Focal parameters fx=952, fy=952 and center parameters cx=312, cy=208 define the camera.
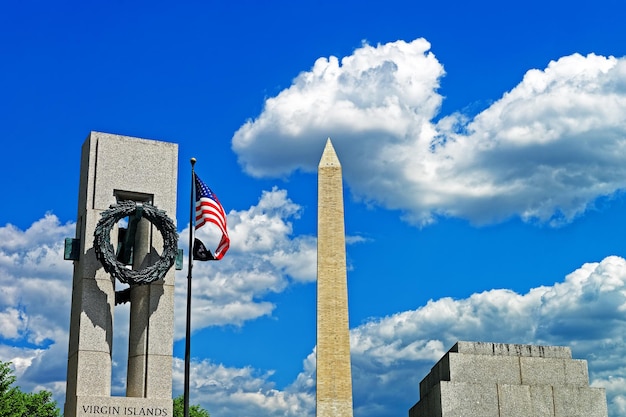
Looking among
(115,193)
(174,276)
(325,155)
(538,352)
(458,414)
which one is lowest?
(458,414)

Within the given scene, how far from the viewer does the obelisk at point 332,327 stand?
39.9 m

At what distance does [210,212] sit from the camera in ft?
89.7

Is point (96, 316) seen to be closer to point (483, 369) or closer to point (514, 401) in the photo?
point (483, 369)

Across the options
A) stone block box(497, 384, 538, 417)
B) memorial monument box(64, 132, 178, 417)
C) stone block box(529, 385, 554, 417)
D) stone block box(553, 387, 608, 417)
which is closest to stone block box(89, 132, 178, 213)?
memorial monument box(64, 132, 178, 417)

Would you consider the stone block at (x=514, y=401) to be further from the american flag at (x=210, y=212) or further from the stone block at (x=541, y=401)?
the american flag at (x=210, y=212)

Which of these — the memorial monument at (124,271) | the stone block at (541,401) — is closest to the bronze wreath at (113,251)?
the memorial monument at (124,271)

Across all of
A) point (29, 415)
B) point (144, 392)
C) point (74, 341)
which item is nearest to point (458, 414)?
point (144, 392)

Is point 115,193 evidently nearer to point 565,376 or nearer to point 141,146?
point 141,146

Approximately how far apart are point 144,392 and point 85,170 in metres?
7.07

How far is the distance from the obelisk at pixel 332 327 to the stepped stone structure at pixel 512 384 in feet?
32.6

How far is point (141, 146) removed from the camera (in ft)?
97.1

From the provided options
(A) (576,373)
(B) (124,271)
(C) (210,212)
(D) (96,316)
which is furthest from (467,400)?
(D) (96,316)

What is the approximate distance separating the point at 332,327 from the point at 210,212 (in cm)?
1405

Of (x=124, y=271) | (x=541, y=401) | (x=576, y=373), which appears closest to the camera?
(x=124, y=271)
